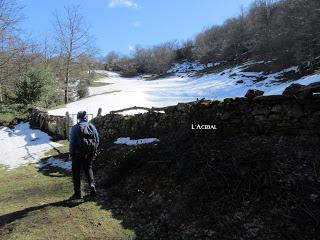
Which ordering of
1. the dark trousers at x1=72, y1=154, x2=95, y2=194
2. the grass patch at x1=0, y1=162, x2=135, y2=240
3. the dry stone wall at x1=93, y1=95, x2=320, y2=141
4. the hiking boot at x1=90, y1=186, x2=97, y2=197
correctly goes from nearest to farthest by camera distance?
the grass patch at x1=0, y1=162, x2=135, y2=240 → the dry stone wall at x1=93, y1=95, x2=320, y2=141 → the dark trousers at x1=72, y1=154, x2=95, y2=194 → the hiking boot at x1=90, y1=186, x2=97, y2=197

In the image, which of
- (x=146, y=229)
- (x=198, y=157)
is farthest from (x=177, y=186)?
(x=146, y=229)

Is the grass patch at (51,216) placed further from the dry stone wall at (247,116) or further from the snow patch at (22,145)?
the snow patch at (22,145)

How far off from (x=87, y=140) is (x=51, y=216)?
1548mm

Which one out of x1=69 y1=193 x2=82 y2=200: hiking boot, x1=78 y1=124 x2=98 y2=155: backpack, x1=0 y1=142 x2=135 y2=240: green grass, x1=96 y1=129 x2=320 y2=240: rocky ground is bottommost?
x1=0 y1=142 x2=135 y2=240: green grass

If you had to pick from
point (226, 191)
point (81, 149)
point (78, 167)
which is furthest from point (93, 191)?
point (226, 191)

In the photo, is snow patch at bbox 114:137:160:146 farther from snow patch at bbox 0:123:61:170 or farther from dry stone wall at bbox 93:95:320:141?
snow patch at bbox 0:123:61:170

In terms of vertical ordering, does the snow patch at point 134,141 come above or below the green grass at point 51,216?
above

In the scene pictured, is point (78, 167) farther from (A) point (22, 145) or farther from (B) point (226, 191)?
(A) point (22, 145)

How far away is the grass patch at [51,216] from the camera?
533cm

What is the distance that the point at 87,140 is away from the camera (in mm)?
6906

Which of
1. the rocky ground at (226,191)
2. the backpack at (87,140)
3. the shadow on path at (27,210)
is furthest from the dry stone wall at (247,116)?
the shadow on path at (27,210)

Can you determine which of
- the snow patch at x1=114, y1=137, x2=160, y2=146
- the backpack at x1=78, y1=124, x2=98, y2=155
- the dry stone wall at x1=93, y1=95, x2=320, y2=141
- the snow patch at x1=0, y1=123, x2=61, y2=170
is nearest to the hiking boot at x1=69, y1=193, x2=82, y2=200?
the backpack at x1=78, y1=124, x2=98, y2=155

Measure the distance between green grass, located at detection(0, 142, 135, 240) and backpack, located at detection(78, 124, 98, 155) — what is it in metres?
0.98

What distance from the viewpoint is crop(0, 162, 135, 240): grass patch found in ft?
17.5
